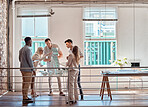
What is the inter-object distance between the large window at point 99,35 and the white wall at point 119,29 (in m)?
0.18

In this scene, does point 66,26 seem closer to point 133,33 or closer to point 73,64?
point 133,33

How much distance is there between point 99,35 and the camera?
8070 mm

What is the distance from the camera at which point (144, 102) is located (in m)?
5.64

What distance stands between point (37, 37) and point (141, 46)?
3305 millimetres

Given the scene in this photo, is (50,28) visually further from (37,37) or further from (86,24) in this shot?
(86,24)

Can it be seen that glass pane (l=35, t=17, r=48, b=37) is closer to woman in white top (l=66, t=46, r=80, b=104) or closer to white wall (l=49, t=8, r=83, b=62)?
white wall (l=49, t=8, r=83, b=62)

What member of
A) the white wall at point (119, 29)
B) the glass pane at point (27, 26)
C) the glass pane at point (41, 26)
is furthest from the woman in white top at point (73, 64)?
the glass pane at point (27, 26)

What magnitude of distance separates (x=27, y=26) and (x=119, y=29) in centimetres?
289

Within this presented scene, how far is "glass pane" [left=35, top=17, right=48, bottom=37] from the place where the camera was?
794 cm

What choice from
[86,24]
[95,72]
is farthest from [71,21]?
[95,72]

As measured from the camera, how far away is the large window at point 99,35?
7957mm

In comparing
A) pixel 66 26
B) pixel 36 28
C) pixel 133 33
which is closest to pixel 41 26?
pixel 36 28

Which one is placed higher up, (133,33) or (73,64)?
(133,33)

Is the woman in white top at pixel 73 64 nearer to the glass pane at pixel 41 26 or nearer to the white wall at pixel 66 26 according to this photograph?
the white wall at pixel 66 26
